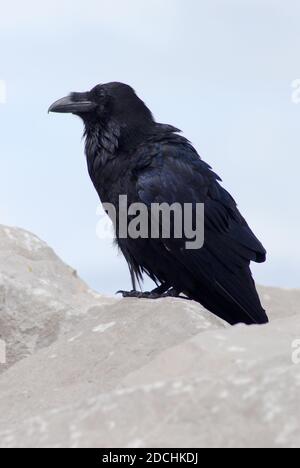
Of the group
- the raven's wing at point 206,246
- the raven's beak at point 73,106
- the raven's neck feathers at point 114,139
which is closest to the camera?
the raven's wing at point 206,246

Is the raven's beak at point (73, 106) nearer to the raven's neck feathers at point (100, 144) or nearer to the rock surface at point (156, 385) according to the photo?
the raven's neck feathers at point (100, 144)

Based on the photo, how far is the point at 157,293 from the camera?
26.7 feet

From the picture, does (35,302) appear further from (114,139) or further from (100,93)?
(100,93)

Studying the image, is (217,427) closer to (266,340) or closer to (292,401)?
(292,401)

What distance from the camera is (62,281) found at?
9.49 m

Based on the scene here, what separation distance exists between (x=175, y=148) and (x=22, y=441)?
4.41m

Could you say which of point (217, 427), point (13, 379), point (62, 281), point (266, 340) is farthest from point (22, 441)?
point (62, 281)

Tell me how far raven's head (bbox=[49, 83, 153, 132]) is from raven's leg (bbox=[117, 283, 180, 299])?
1392 mm

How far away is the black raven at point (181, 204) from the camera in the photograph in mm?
7895

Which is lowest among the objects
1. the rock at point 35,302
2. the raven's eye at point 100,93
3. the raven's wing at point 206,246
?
the rock at point 35,302

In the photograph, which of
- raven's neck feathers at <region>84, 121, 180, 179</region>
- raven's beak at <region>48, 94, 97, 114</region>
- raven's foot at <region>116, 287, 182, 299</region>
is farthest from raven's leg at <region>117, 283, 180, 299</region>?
raven's beak at <region>48, 94, 97, 114</region>

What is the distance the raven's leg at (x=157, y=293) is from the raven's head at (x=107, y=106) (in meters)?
1.39

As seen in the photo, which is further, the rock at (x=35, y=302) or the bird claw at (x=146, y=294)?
the rock at (x=35, y=302)

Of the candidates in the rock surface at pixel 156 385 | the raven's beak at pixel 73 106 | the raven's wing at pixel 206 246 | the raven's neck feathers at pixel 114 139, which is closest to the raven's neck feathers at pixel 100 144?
the raven's neck feathers at pixel 114 139
